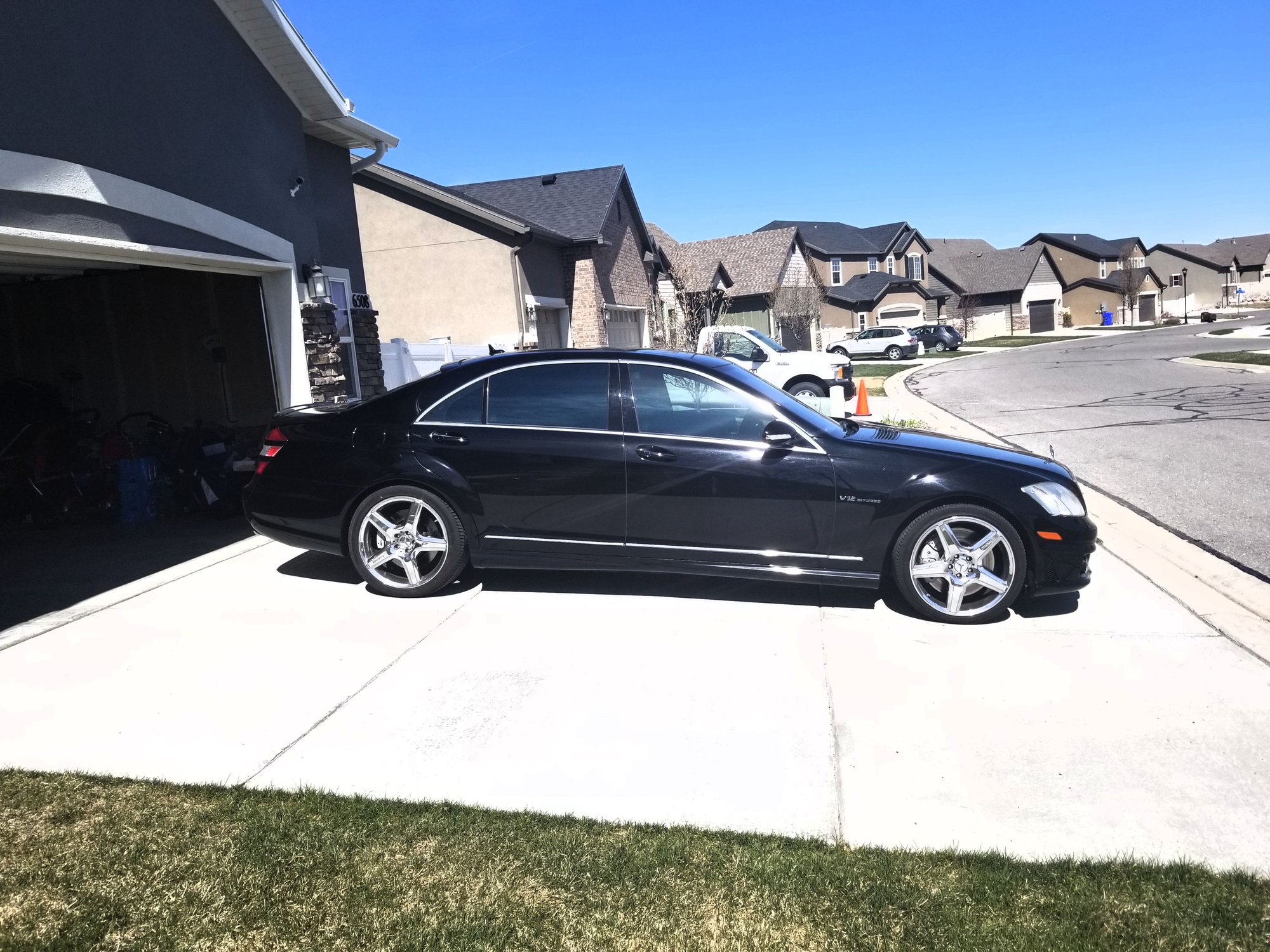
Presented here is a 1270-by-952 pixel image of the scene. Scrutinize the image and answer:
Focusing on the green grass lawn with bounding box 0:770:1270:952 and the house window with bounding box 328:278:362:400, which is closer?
the green grass lawn with bounding box 0:770:1270:952

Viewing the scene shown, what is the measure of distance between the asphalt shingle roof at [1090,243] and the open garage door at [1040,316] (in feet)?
22.8

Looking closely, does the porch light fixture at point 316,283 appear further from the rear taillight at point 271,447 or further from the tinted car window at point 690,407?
the tinted car window at point 690,407

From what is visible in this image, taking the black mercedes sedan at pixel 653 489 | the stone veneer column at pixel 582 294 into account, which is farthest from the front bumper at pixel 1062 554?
the stone veneer column at pixel 582 294

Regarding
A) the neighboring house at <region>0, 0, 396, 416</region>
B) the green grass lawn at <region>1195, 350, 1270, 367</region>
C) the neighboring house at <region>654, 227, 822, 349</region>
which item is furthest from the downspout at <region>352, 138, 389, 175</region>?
the neighboring house at <region>654, 227, 822, 349</region>

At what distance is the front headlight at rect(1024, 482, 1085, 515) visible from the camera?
17.3ft

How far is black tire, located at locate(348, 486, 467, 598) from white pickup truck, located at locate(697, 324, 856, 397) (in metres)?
10.3

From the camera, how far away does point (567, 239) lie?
2311 centimetres

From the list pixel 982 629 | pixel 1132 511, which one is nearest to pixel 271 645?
pixel 982 629

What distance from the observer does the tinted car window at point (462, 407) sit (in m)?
5.97

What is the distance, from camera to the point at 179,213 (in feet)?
24.7

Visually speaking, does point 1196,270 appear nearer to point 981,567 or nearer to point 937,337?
point 937,337

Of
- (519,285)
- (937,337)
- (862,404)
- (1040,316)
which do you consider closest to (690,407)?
(862,404)

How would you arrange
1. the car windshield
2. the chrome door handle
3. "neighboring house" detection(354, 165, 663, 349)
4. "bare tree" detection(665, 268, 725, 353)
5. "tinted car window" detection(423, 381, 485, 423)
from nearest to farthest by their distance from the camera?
the chrome door handle < "tinted car window" detection(423, 381, 485, 423) < the car windshield < "neighboring house" detection(354, 165, 663, 349) < "bare tree" detection(665, 268, 725, 353)

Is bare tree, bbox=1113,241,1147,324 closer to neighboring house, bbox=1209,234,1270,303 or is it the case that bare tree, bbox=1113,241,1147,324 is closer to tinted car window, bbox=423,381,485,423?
neighboring house, bbox=1209,234,1270,303
